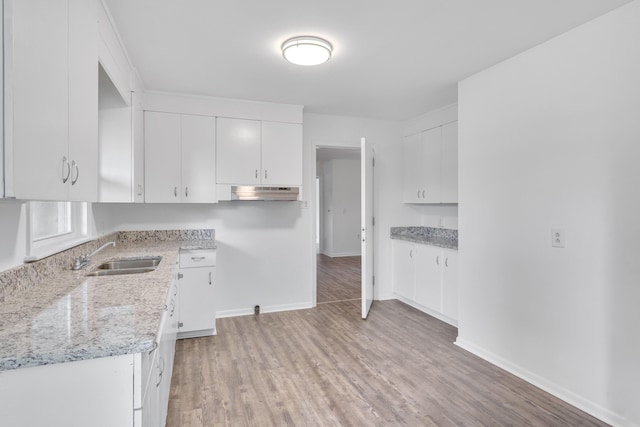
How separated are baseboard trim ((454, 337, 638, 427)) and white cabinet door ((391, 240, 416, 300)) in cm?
129

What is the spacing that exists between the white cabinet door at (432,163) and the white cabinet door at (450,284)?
83 cm

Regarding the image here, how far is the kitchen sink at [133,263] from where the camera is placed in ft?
8.40

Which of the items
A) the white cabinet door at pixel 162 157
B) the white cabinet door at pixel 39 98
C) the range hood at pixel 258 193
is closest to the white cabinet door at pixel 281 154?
the range hood at pixel 258 193

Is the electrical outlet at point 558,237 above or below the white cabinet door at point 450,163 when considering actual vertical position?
below

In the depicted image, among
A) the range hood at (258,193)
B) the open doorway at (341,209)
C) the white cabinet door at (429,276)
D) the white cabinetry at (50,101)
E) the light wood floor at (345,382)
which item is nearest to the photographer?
the white cabinetry at (50,101)

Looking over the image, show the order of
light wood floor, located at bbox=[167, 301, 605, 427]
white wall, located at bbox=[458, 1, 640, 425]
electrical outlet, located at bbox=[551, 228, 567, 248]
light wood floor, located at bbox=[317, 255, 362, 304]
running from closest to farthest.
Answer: white wall, located at bbox=[458, 1, 640, 425] → light wood floor, located at bbox=[167, 301, 605, 427] → electrical outlet, located at bbox=[551, 228, 567, 248] → light wood floor, located at bbox=[317, 255, 362, 304]

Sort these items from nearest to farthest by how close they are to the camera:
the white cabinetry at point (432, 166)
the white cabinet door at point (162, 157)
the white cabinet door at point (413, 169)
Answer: the white cabinet door at point (162, 157) → the white cabinetry at point (432, 166) → the white cabinet door at point (413, 169)

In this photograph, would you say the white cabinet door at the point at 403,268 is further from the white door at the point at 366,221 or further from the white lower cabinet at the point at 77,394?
the white lower cabinet at the point at 77,394

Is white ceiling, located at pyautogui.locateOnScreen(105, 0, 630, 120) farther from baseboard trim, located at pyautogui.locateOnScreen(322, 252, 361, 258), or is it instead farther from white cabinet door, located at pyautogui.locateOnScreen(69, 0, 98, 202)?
baseboard trim, located at pyautogui.locateOnScreen(322, 252, 361, 258)

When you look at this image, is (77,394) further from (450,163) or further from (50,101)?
(450,163)

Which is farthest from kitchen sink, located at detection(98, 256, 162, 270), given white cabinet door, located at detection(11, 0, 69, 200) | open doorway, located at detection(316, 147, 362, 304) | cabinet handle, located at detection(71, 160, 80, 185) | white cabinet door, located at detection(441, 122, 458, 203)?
open doorway, located at detection(316, 147, 362, 304)

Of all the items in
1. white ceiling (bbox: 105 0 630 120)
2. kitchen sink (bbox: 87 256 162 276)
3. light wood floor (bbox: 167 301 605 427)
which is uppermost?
white ceiling (bbox: 105 0 630 120)

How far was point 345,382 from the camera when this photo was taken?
8.26ft

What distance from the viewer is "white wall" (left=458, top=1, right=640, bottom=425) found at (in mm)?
1983
